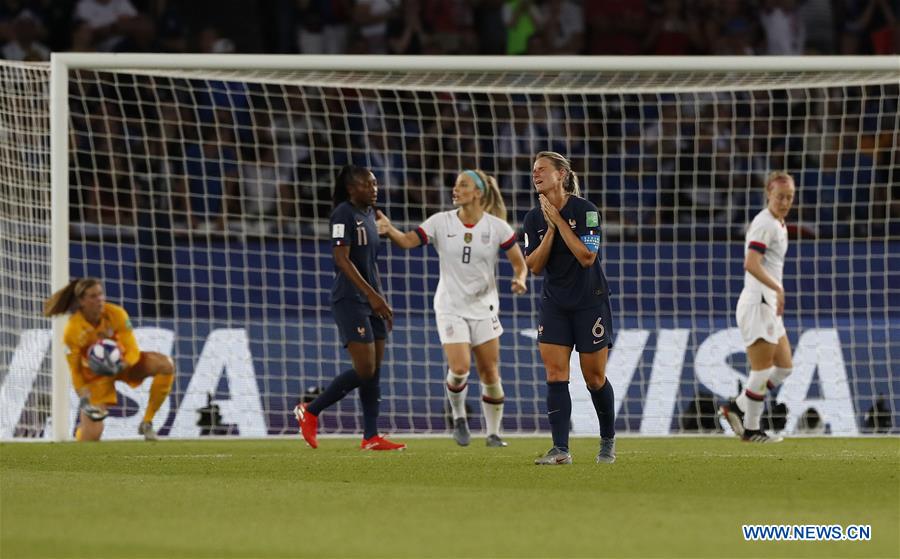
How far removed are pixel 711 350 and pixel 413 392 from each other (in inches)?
106

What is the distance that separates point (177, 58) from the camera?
12.0 m

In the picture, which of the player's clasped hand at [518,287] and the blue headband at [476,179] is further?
the blue headband at [476,179]

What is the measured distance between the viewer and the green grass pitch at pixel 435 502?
17.9ft

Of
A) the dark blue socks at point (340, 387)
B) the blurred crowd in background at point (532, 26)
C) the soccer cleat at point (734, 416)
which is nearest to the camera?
the dark blue socks at point (340, 387)

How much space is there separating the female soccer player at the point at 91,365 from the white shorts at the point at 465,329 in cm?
260

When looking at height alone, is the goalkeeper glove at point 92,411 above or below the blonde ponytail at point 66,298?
below

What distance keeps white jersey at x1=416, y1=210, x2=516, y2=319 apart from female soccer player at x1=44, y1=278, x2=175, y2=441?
264cm

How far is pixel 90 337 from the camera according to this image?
38.7 feet

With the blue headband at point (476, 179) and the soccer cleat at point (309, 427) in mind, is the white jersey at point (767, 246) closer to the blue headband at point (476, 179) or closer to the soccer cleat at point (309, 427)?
the blue headband at point (476, 179)

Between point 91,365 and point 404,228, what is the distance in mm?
3851

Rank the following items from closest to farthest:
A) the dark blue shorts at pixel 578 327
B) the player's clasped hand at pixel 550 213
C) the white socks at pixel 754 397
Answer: the player's clasped hand at pixel 550 213
the dark blue shorts at pixel 578 327
the white socks at pixel 754 397

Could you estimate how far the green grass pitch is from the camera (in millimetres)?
5453

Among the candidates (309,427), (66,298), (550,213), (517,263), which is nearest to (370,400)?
(309,427)

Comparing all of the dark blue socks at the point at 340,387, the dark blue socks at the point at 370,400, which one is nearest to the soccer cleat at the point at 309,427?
the dark blue socks at the point at 340,387
